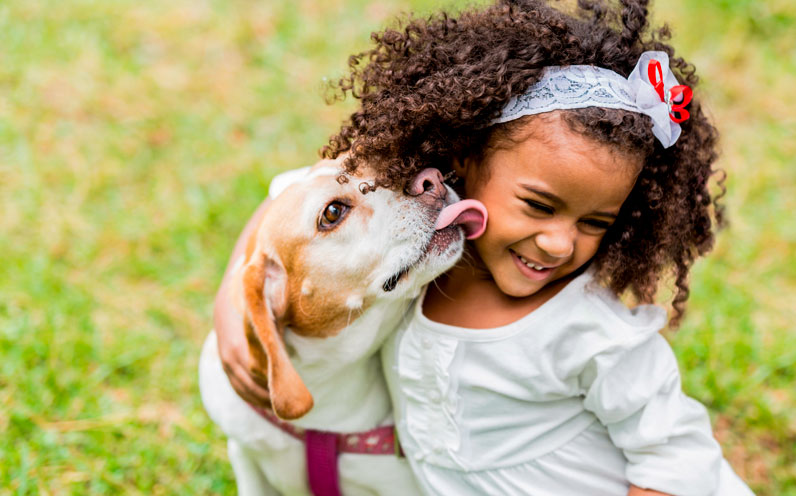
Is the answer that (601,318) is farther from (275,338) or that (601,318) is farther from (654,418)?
(275,338)

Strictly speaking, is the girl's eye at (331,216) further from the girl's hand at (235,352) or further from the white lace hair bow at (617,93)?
the white lace hair bow at (617,93)

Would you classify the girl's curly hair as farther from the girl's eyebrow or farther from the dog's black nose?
the girl's eyebrow

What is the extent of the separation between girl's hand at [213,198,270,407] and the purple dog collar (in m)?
0.12

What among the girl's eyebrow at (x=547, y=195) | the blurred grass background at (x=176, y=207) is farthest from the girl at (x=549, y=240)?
the blurred grass background at (x=176, y=207)

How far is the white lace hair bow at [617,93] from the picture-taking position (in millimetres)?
2078

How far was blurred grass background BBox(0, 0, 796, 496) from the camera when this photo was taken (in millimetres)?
3299

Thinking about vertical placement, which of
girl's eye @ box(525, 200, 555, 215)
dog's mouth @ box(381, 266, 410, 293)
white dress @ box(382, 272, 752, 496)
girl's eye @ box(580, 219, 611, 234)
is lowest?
white dress @ box(382, 272, 752, 496)

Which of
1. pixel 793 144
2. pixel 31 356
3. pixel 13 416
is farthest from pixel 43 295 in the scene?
pixel 793 144

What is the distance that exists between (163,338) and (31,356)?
0.56 metres

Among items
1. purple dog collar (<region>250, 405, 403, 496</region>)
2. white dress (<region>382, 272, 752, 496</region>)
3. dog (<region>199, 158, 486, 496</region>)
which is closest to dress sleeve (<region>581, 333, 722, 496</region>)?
white dress (<region>382, 272, 752, 496</region>)

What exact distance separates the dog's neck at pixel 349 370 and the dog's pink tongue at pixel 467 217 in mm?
310

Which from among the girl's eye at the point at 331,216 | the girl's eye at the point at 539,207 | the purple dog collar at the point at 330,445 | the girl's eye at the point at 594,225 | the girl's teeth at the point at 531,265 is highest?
the girl's eye at the point at 539,207

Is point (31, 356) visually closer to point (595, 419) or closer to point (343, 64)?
point (595, 419)

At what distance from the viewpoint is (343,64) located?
555 cm
